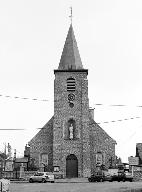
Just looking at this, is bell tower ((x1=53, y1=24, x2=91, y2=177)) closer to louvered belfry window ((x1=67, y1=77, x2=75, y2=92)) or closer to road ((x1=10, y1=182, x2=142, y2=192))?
louvered belfry window ((x1=67, y1=77, x2=75, y2=92))

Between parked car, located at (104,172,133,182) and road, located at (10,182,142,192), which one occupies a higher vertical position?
parked car, located at (104,172,133,182)

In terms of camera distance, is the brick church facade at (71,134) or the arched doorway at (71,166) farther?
the brick church facade at (71,134)

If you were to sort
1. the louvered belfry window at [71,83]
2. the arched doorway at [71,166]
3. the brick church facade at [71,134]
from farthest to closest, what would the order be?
the louvered belfry window at [71,83] → the brick church facade at [71,134] → the arched doorway at [71,166]

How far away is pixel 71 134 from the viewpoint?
54.4 metres

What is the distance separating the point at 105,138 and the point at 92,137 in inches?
65.2

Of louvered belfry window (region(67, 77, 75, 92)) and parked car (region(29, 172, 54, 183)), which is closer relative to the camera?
parked car (region(29, 172, 54, 183))

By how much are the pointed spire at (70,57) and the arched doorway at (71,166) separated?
11.1 metres

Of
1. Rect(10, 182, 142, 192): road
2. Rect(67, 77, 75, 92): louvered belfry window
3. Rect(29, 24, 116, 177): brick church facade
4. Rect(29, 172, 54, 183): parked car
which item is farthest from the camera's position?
Rect(67, 77, 75, 92): louvered belfry window

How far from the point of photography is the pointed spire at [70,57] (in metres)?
56.5

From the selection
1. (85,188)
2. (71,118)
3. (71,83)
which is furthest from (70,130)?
(85,188)

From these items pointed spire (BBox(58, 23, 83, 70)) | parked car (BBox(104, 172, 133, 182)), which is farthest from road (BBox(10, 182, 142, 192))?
pointed spire (BBox(58, 23, 83, 70))

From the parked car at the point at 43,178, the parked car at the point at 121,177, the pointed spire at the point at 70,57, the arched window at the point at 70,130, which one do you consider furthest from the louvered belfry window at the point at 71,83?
the parked car at the point at 121,177

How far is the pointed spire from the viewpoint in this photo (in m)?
56.5

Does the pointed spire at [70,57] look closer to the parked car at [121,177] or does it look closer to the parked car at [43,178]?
the parked car at [43,178]
